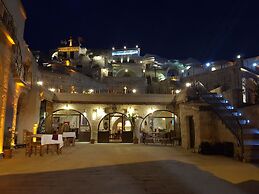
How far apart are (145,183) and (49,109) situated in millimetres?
15831

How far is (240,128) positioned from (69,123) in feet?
60.3

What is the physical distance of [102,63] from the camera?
168ft

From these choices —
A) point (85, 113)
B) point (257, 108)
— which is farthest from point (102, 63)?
point (257, 108)

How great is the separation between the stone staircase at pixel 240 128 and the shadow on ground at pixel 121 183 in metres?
2.96

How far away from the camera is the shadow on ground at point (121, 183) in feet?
15.1

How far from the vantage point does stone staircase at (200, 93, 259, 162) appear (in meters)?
8.41

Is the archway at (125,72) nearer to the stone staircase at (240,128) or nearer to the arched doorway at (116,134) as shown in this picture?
the arched doorway at (116,134)

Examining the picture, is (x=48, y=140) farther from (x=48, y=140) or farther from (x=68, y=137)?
(x=68, y=137)

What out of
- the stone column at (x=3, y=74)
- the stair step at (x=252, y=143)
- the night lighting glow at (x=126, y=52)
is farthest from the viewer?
the night lighting glow at (x=126, y=52)

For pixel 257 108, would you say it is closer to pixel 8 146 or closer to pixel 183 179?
pixel 183 179

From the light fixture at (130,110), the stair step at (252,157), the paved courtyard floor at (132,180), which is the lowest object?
the paved courtyard floor at (132,180)

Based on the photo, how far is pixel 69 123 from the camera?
23.9 metres

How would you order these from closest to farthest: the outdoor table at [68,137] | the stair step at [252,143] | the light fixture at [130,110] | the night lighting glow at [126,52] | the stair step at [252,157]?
Result: the stair step at [252,157] < the stair step at [252,143] < the outdoor table at [68,137] < the light fixture at [130,110] < the night lighting glow at [126,52]

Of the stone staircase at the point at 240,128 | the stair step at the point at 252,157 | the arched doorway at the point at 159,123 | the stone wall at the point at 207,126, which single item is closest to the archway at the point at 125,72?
the arched doorway at the point at 159,123
